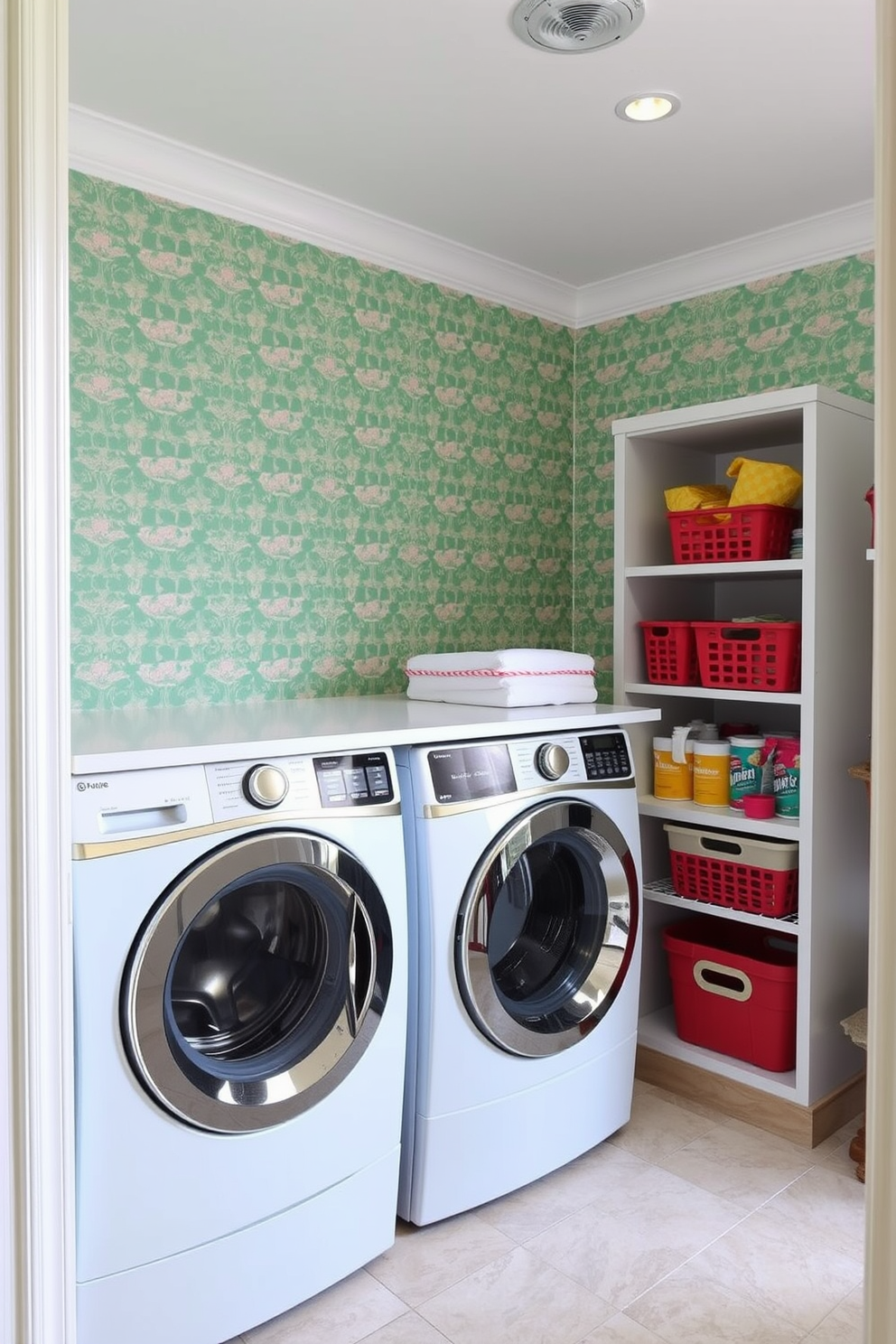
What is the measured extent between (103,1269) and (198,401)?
1.86 metres

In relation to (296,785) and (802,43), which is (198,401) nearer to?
(296,785)

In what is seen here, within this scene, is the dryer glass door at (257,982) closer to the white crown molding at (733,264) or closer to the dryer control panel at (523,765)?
the dryer control panel at (523,765)

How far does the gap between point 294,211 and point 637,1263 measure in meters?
2.60

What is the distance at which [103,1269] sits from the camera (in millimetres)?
1585

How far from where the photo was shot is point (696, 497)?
8.77 ft

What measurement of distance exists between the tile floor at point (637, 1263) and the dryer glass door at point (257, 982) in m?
0.45

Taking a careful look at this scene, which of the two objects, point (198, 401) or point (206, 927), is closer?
point (206, 927)

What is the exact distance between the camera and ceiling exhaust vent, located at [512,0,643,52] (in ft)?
5.95

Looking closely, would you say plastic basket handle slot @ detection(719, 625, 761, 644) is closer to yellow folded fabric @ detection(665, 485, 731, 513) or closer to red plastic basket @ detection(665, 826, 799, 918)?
yellow folded fabric @ detection(665, 485, 731, 513)

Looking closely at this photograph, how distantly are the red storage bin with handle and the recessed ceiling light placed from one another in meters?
2.02

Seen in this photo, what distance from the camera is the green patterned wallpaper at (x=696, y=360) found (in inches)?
110

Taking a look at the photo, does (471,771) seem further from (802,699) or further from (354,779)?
(802,699)

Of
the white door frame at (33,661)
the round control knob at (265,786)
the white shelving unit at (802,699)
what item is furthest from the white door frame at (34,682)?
the white shelving unit at (802,699)

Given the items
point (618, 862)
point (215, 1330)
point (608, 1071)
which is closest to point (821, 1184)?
point (608, 1071)
